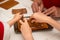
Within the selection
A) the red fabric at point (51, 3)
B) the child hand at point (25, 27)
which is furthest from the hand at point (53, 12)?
the child hand at point (25, 27)

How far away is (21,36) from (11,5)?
35 cm

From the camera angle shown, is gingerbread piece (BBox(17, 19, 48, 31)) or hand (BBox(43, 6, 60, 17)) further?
hand (BBox(43, 6, 60, 17))

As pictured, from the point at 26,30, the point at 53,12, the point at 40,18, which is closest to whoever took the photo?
the point at 26,30

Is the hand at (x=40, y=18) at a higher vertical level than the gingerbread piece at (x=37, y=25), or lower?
higher

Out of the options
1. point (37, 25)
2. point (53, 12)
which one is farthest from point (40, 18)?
point (53, 12)

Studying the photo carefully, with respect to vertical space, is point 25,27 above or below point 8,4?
below

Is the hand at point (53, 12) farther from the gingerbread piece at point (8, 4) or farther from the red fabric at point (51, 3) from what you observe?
the gingerbread piece at point (8, 4)

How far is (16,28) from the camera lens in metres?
0.71

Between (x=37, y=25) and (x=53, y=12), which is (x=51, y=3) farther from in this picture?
(x=37, y=25)

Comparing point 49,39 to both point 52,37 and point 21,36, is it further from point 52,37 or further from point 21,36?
point 21,36

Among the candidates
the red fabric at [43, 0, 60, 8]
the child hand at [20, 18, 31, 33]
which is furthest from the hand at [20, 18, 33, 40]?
the red fabric at [43, 0, 60, 8]

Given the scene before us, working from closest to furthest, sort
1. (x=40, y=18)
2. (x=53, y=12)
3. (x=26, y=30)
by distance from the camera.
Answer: (x=26, y=30) < (x=40, y=18) < (x=53, y=12)

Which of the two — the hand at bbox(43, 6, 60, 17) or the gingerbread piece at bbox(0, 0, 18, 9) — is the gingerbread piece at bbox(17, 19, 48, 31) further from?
the gingerbread piece at bbox(0, 0, 18, 9)

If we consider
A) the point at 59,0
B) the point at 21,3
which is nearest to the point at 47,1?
the point at 59,0
